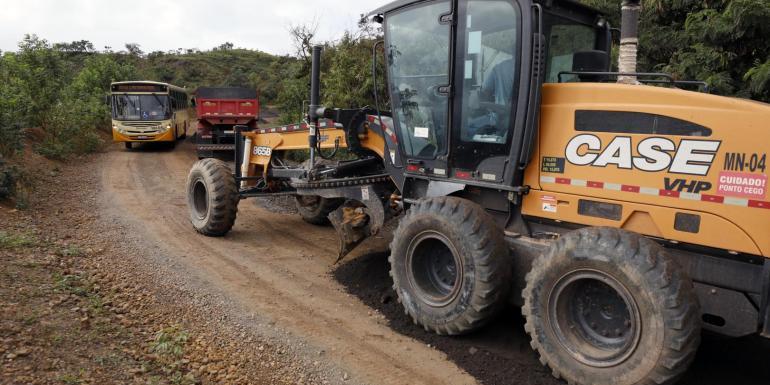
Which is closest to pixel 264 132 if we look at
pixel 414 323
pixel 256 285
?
pixel 256 285

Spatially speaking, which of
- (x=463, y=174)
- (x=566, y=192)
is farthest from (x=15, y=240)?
(x=566, y=192)

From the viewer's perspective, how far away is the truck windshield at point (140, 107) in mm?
19078

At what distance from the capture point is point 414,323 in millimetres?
4918

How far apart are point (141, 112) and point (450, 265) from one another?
56.2ft

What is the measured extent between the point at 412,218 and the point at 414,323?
922mm

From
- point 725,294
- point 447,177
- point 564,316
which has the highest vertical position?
point 447,177

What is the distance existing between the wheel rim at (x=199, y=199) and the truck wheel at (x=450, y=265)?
406 cm

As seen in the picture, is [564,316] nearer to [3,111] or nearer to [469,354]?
[469,354]

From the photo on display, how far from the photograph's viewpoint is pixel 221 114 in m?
18.0

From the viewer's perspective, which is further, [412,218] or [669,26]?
[669,26]

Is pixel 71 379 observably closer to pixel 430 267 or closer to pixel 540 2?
pixel 430 267

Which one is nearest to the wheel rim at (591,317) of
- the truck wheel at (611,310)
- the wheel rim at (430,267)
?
the truck wheel at (611,310)

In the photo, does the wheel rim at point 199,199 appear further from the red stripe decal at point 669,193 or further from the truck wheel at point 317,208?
the red stripe decal at point 669,193

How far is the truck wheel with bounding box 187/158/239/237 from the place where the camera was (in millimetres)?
7543
